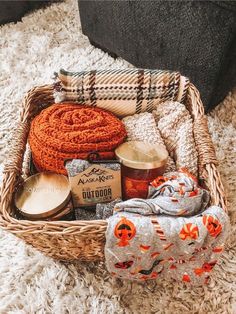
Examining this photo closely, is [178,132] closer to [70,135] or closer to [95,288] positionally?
[70,135]

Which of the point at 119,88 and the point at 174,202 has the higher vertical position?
the point at 119,88

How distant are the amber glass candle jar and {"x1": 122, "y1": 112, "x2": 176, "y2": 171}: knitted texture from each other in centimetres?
5

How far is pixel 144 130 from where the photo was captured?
0.88 metres

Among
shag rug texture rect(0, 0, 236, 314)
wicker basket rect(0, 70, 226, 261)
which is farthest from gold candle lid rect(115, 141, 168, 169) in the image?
shag rug texture rect(0, 0, 236, 314)

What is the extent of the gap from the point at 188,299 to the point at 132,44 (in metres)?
0.86

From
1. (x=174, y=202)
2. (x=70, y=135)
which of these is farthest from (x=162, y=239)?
(x=70, y=135)

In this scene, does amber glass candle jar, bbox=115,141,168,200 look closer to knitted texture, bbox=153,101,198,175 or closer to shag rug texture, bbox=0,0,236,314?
knitted texture, bbox=153,101,198,175

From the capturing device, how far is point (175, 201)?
70cm

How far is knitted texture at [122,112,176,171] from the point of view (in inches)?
33.9

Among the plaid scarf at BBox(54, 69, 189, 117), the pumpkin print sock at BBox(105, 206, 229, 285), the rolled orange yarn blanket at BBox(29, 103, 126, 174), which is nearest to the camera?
the pumpkin print sock at BBox(105, 206, 229, 285)

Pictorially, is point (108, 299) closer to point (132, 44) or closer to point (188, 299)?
point (188, 299)

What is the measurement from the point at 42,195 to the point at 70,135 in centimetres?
14

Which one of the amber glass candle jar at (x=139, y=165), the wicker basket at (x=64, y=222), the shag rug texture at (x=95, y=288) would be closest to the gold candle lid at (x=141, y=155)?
the amber glass candle jar at (x=139, y=165)

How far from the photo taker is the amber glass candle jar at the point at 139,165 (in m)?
0.75
